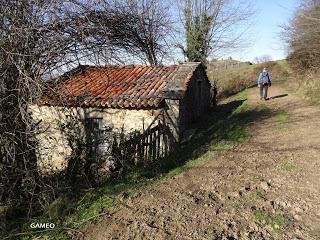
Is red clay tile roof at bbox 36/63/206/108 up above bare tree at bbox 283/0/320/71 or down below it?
below

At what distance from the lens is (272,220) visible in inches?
187

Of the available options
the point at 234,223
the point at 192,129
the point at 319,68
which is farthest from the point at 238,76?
the point at 234,223

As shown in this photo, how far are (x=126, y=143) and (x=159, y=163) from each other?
0.96 metres

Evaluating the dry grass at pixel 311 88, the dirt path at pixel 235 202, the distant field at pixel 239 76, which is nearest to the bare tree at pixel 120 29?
the dirt path at pixel 235 202

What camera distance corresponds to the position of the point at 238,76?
33.5m

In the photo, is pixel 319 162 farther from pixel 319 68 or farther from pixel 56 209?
pixel 319 68

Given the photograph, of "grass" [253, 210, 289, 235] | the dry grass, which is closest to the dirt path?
"grass" [253, 210, 289, 235]

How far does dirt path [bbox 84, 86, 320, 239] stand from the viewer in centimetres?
463

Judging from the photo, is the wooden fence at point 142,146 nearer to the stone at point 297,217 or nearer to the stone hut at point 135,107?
the stone hut at point 135,107

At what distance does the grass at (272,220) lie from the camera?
456 cm

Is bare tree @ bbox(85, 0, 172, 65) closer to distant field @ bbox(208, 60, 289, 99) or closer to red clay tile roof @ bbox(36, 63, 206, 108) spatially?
red clay tile roof @ bbox(36, 63, 206, 108)

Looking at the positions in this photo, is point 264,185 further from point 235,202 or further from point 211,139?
point 211,139

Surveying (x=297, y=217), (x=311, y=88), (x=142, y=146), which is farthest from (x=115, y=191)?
(x=311, y=88)

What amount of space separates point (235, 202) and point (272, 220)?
0.74 metres
